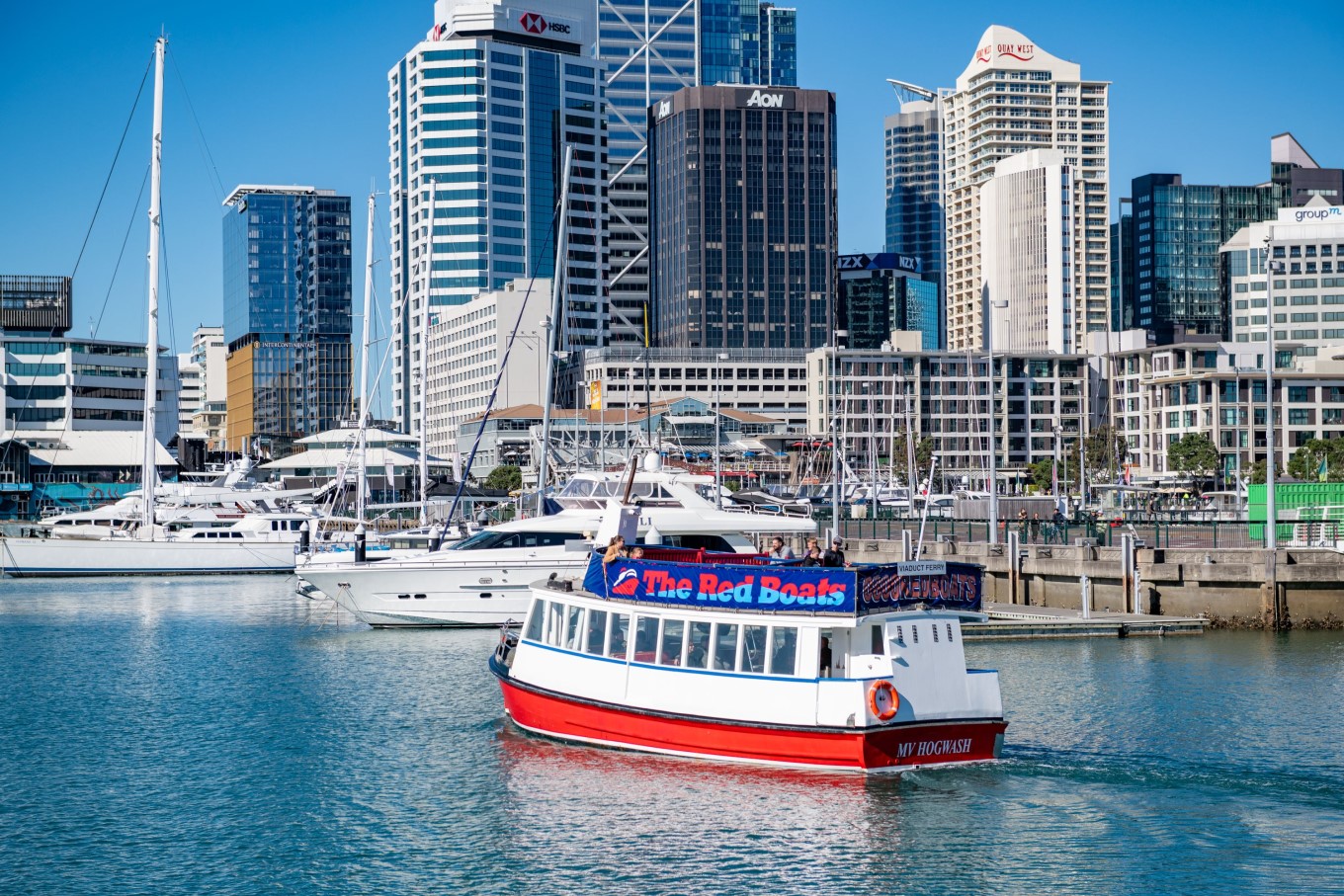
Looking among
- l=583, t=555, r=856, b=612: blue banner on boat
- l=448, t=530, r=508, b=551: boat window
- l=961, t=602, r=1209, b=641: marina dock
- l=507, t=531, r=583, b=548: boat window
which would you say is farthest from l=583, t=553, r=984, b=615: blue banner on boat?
l=448, t=530, r=508, b=551: boat window

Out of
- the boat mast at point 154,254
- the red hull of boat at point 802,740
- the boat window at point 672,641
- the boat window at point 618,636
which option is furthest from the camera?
the boat mast at point 154,254

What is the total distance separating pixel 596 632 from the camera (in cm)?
3500

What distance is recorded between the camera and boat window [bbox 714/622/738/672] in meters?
32.6

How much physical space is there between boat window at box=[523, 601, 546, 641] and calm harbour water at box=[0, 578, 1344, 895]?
102 inches

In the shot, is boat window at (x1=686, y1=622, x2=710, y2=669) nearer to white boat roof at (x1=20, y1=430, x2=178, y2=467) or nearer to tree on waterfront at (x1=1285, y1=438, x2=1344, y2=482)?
tree on waterfront at (x1=1285, y1=438, x2=1344, y2=482)

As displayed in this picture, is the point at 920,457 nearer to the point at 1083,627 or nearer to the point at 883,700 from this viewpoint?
the point at 1083,627

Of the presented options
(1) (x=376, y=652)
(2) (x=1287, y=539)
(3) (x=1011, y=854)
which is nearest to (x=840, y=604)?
(3) (x=1011, y=854)

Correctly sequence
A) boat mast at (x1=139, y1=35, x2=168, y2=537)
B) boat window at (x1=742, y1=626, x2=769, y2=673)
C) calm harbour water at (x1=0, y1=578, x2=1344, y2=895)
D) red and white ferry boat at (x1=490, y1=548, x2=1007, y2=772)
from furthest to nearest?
1. boat mast at (x1=139, y1=35, x2=168, y2=537)
2. boat window at (x1=742, y1=626, x2=769, y2=673)
3. red and white ferry boat at (x1=490, y1=548, x2=1007, y2=772)
4. calm harbour water at (x1=0, y1=578, x2=1344, y2=895)

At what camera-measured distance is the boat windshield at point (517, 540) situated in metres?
58.8

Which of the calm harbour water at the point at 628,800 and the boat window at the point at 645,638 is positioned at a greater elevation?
the boat window at the point at 645,638

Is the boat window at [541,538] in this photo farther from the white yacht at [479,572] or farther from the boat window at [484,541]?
the boat window at [484,541]

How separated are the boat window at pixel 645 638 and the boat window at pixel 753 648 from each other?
7.27 ft

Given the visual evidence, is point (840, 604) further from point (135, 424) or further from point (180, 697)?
point (135, 424)

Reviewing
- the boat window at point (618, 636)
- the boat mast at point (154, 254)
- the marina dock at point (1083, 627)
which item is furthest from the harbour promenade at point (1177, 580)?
the boat mast at point (154, 254)
